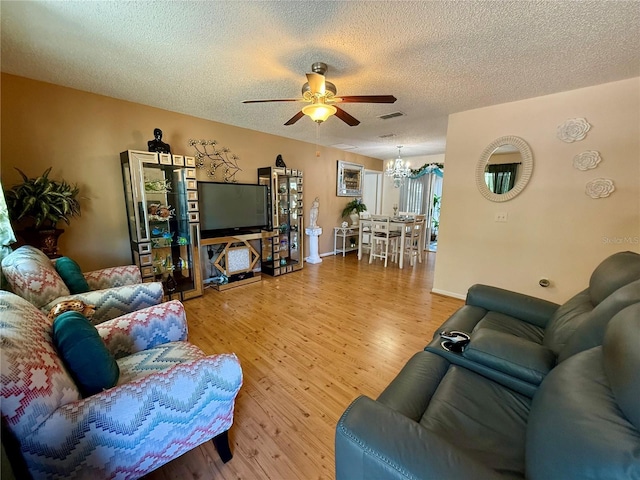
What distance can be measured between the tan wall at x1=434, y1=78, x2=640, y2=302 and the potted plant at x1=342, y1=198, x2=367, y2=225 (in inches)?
112

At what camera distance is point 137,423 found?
37.5 inches

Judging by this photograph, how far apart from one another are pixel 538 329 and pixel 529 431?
1.21 meters

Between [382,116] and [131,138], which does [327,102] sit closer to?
[382,116]

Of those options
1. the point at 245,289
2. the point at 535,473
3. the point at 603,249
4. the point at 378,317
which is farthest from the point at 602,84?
the point at 245,289

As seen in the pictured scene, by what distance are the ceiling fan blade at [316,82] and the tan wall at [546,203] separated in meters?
2.17

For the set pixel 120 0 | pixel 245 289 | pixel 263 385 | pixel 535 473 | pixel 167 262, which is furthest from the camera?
pixel 245 289

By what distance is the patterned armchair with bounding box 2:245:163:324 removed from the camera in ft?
4.78

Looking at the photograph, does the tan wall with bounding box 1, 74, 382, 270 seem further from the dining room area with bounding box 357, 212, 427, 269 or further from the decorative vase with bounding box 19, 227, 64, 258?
the dining room area with bounding box 357, 212, 427, 269

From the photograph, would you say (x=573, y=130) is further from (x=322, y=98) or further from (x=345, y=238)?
(x=345, y=238)

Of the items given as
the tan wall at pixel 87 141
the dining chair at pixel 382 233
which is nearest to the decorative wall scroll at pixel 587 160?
the dining chair at pixel 382 233

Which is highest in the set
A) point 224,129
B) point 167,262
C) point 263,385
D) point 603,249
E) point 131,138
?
point 224,129

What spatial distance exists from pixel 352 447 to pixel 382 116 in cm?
355

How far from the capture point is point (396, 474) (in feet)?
2.31

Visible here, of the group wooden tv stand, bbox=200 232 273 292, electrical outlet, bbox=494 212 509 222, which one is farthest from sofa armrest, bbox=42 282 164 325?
electrical outlet, bbox=494 212 509 222
